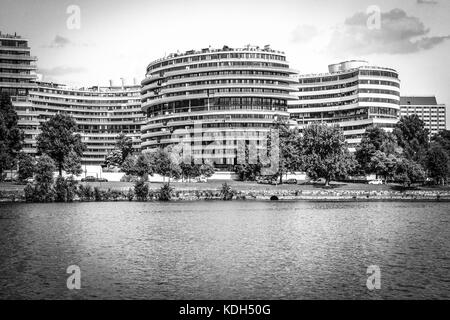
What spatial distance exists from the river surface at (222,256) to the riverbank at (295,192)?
54813 mm

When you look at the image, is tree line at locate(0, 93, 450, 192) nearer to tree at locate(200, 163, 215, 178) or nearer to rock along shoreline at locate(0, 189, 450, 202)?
tree at locate(200, 163, 215, 178)

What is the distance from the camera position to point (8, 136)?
143125 millimetres

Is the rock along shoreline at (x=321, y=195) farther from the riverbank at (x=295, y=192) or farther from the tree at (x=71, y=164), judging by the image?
the tree at (x=71, y=164)

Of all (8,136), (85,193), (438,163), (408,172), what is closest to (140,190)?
(85,193)

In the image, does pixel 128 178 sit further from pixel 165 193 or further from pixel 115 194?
pixel 165 193

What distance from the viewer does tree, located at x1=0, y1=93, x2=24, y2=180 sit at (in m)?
135

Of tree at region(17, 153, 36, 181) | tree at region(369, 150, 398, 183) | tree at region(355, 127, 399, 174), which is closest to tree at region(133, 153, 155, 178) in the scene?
tree at region(17, 153, 36, 181)

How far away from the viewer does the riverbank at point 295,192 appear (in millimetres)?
150500

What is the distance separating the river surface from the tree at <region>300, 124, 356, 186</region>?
234ft

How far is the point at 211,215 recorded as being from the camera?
9988 cm

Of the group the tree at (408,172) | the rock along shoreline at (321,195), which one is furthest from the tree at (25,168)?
the tree at (408,172)
